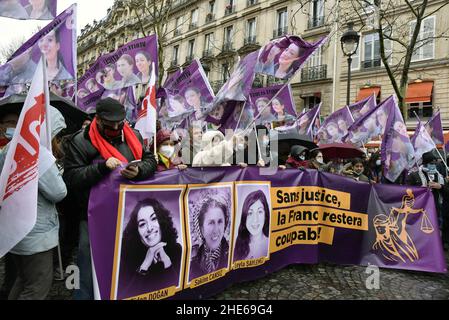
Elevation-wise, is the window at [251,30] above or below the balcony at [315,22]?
above

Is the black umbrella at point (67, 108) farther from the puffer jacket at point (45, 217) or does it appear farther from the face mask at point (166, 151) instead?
the face mask at point (166, 151)

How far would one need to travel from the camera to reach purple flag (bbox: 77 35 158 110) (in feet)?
19.2

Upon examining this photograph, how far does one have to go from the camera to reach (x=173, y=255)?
115 inches

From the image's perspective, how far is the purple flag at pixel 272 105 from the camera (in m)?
7.74

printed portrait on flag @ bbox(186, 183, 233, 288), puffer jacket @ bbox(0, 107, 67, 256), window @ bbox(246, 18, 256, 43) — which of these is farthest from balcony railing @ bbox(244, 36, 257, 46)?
puffer jacket @ bbox(0, 107, 67, 256)

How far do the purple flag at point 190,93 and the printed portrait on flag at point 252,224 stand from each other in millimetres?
3224

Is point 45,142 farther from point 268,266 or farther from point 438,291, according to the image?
point 438,291

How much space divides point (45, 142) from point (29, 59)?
2997 mm

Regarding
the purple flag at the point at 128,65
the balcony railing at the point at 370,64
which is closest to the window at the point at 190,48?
the balcony railing at the point at 370,64

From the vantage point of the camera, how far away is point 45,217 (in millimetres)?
2406

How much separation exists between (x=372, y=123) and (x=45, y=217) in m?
6.05

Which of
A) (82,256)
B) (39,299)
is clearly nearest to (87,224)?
(82,256)

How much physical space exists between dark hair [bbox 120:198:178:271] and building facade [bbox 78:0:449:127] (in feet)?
24.5

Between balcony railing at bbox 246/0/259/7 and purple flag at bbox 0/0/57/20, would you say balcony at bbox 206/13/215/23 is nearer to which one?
balcony railing at bbox 246/0/259/7
